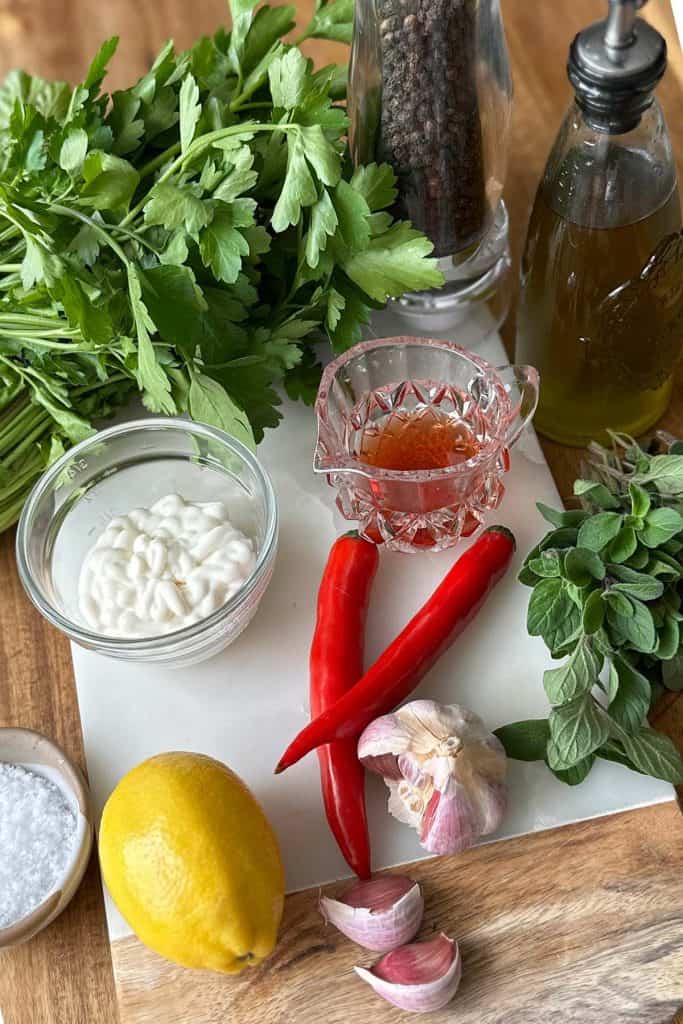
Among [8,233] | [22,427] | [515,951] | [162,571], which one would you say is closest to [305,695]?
[162,571]

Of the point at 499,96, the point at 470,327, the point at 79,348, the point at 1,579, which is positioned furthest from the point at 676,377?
the point at 1,579

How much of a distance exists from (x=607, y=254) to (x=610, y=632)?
1.05ft

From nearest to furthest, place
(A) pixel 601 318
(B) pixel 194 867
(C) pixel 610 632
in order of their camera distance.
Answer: (B) pixel 194 867
(C) pixel 610 632
(A) pixel 601 318

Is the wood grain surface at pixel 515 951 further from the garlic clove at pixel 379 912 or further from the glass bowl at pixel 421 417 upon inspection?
the glass bowl at pixel 421 417

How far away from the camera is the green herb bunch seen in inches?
34.6

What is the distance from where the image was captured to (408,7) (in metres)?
0.95

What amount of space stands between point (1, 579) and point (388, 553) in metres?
0.37

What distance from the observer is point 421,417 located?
1.08 metres

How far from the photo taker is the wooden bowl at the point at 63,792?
2.80ft

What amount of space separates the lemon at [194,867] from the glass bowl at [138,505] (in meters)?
0.14

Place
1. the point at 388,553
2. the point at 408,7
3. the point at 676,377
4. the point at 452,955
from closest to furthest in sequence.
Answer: the point at 452,955 → the point at 408,7 → the point at 388,553 → the point at 676,377

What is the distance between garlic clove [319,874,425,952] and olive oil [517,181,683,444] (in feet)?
1.58

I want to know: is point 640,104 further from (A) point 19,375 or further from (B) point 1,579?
(B) point 1,579

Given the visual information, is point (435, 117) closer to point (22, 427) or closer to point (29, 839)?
point (22, 427)
